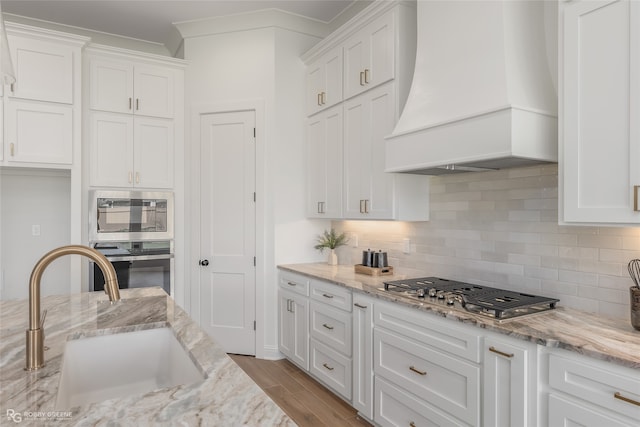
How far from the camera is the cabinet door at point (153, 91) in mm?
3887

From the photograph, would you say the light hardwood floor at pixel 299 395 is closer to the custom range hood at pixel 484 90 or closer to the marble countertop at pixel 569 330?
the marble countertop at pixel 569 330

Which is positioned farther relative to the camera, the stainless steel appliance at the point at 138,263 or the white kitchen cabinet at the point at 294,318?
the stainless steel appliance at the point at 138,263

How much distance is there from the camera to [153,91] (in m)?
3.95

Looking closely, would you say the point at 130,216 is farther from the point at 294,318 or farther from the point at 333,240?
the point at 333,240

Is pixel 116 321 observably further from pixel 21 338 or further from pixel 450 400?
pixel 450 400

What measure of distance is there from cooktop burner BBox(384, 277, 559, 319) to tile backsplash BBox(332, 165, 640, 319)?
13 centimetres

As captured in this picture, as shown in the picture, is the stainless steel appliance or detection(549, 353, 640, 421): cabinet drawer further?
the stainless steel appliance

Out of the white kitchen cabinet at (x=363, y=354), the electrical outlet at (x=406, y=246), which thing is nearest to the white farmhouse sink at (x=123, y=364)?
the white kitchen cabinet at (x=363, y=354)

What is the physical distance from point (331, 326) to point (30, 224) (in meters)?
2.95

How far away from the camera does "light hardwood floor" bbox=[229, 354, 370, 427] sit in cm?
278

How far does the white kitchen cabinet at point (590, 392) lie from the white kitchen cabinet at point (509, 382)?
0.07 metres

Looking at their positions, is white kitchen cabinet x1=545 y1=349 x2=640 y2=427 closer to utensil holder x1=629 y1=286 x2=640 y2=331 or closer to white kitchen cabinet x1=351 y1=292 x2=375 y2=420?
utensil holder x1=629 y1=286 x2=640 y2=331

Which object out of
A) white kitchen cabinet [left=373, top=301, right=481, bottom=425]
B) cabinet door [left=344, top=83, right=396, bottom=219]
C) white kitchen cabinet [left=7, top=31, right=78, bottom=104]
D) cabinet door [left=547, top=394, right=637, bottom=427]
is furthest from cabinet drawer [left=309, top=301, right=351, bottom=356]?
white kitchen cabinet [left=7, top=31, right=78, bottom=104]

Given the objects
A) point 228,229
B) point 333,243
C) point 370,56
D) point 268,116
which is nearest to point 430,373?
point 333,243
